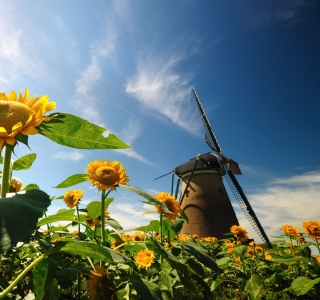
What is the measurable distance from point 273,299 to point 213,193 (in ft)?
59.3

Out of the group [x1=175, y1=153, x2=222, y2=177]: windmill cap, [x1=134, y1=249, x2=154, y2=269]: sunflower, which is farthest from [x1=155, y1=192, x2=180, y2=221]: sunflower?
[x1=175, y1=153, x2=222, y2=177]: windmill cap

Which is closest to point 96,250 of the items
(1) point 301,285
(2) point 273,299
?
(1) point 301,285

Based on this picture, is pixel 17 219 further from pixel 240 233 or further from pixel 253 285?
pixel 240 233

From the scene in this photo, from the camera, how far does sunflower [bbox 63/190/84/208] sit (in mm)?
2986

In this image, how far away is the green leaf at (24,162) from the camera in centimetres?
146

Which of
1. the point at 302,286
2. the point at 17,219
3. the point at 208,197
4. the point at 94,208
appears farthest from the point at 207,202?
the point at 17,219

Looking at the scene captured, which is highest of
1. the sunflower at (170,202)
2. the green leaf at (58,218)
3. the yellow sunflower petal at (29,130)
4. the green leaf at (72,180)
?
the sunflower at (170,202)

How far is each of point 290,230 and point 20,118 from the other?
4348 millimetres

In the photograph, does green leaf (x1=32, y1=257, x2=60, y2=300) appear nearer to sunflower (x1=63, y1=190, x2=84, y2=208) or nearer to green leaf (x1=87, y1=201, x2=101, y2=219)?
green leaf (x1=87, y1=201, x2=101, y2=219)

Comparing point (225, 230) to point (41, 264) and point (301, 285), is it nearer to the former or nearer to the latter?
point (301, 285)

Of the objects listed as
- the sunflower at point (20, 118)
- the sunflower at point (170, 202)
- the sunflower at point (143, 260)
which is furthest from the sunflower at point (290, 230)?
the sunflower at point (20, 118)

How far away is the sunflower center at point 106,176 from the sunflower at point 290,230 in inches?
137

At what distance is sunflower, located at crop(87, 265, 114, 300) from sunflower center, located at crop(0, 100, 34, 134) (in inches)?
36.2

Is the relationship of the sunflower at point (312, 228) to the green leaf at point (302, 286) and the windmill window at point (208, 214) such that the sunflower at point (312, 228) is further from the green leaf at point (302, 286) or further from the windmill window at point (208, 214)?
the windmill window at point (208, 214)
